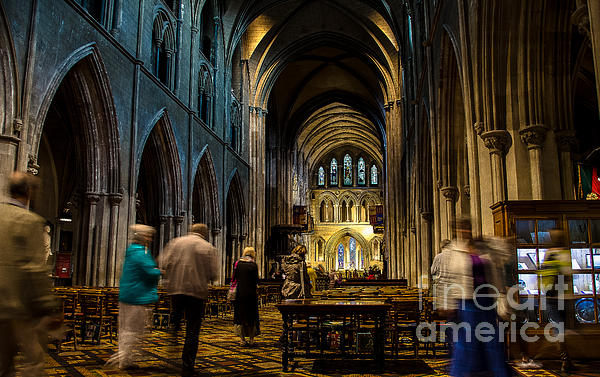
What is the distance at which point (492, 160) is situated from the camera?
828 centimetres

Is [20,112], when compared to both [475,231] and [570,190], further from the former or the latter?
[570,190]

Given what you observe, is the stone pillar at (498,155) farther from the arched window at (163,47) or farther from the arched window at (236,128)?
the arched window at (236,128)

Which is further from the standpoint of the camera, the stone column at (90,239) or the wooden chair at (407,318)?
the stone column at (90,239)

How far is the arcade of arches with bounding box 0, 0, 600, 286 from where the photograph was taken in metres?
8.20

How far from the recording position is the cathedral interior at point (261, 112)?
8.11m

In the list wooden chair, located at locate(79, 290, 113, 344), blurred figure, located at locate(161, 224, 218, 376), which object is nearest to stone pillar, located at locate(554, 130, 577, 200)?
blurred figure, located at locate(161, 224, 218, 376)

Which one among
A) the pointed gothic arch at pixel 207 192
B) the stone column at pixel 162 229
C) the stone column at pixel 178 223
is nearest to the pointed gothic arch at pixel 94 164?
the stone column at pixel 162 229

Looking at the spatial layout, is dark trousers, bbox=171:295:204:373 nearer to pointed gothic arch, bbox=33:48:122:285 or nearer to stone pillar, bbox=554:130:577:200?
stone pillar, bbox=554:130:577:200

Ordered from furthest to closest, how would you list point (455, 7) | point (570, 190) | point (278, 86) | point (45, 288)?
point (278, 86) → point (455, 7) → point (570, 190) → point (45, 288)

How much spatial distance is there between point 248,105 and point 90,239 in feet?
54.6

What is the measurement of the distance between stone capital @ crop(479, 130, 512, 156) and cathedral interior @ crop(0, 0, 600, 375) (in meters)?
0.02

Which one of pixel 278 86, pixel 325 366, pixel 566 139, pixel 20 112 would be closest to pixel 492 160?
pixel 566 139

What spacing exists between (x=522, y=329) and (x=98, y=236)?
11.1 m

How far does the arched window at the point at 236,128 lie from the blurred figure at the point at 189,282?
841 inches
